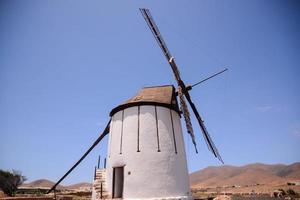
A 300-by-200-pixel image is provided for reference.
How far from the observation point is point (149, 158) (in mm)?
13625

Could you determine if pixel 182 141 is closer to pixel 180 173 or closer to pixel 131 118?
pixel 180 173

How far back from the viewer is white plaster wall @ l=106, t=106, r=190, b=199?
13148 millimetres

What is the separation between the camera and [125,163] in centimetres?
1391

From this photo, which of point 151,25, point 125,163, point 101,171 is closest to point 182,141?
point 125,163

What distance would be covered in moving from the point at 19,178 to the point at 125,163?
131 ft

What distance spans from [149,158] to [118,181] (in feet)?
9.80

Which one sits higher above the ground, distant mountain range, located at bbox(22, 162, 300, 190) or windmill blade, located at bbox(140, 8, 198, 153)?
windmill blade, located at bbox(140, 8, 198, 153)

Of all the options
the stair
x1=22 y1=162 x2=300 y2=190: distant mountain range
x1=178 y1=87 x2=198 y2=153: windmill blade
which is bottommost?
x1=22 y1=162 x2=300 y2=190: distant mountain range

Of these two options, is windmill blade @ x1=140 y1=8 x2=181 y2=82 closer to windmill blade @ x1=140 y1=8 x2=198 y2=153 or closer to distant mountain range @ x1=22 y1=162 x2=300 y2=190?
windmill blade @ x1=140 y1=8 x2=198 y2=153

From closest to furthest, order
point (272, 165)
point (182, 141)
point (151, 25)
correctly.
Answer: point (182, 141) < point (151, 25) < point (272, 165)

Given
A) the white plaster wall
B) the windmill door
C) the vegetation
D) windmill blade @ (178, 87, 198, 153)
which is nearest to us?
the white plaster wall

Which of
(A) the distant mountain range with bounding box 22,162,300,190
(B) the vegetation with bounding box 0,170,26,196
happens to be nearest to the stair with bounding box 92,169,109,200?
(B) the vegetation with bounding box 0,170,26,196

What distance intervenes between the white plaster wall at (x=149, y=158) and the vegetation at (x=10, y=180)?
115 feet

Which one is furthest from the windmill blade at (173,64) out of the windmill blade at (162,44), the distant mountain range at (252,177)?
the distant mountain range at (252,177)
